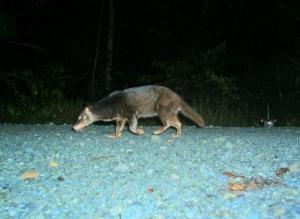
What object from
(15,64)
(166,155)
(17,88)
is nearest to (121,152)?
(166,155)

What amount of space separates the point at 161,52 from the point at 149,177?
13.6 metres

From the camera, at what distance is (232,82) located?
17.4 m

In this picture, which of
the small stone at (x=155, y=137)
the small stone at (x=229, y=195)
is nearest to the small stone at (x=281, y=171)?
the small stone at (x=229, y=195)

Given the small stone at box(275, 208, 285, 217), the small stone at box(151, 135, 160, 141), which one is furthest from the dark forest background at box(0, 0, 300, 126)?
the small stone at box(275, 208, 285, 217)

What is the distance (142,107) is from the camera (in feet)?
31.4

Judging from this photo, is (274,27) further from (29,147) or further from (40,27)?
(29,147)

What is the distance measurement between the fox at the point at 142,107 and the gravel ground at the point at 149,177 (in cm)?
44

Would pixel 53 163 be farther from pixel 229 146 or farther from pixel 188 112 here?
pixel 188 112

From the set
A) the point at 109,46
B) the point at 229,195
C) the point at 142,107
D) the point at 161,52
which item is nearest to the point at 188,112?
the point at 142,107

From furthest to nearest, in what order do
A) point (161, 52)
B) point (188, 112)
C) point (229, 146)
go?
point (161, 52) → point (188, 112) → point (229, 146)

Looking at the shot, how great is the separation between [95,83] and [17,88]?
2.59 m

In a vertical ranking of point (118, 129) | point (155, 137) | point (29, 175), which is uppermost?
point (118, 129)

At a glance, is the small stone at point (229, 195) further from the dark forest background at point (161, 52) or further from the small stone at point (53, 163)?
the dark forest background at point (161, 52)

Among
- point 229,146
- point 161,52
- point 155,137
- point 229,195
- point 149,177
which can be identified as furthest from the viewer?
point 161,52
